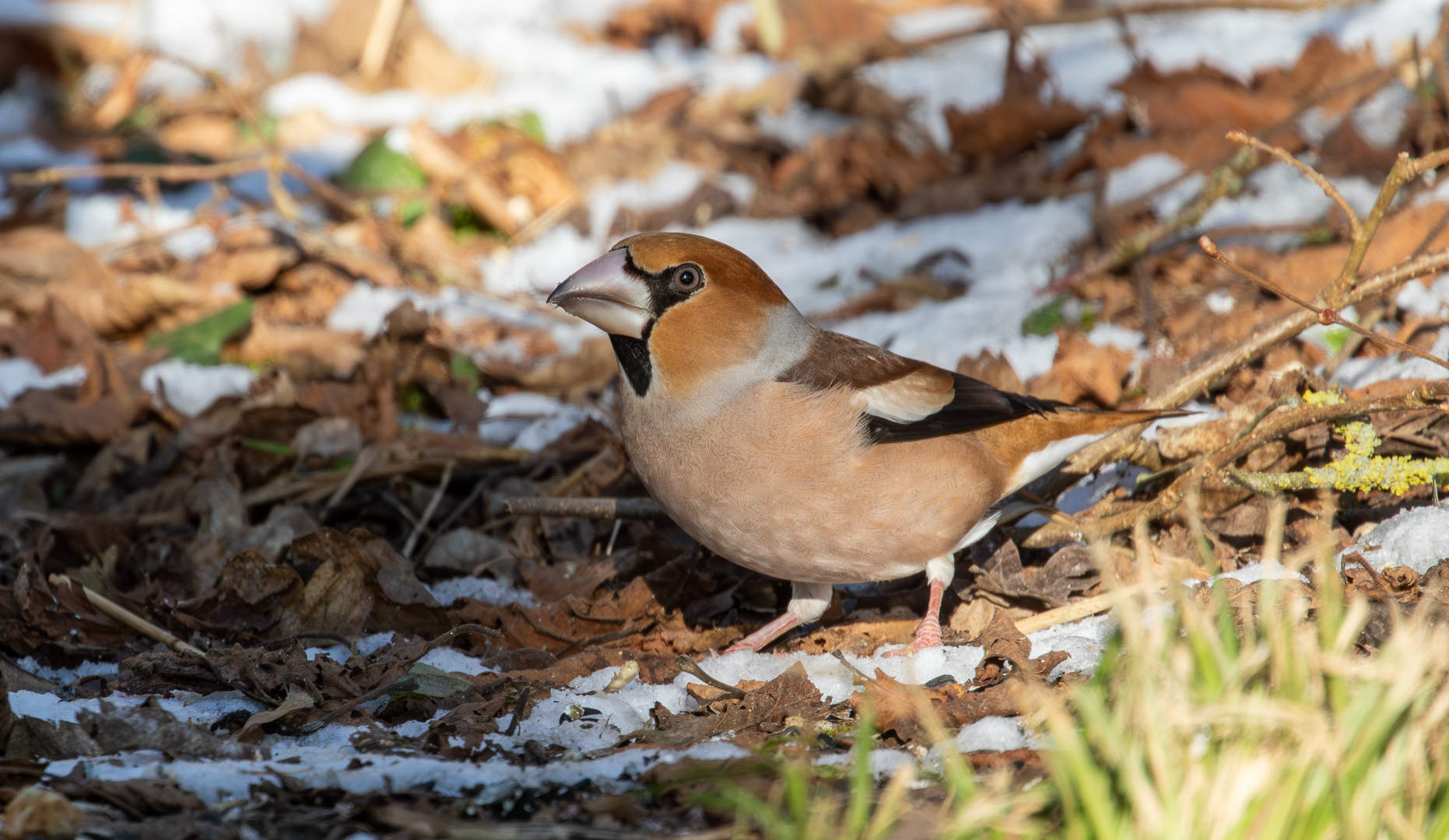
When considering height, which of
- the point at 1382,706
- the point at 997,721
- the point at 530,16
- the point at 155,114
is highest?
the point at 530,16

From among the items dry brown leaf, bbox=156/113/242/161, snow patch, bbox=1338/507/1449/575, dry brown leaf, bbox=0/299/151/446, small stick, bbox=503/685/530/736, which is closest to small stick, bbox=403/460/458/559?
small stick, bbox=503/685/530/736

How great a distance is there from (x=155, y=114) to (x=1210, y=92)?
6672 mm

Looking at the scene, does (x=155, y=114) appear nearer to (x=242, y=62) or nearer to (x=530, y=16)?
(x=242, y=62)

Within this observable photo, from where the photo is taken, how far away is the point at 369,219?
21.8 feet

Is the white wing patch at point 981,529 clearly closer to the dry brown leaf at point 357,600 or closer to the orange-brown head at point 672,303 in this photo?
the orange-brown head at point 672,303

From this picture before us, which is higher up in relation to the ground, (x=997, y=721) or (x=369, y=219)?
(x=369, y=219)

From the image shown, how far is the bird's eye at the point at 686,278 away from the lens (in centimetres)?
347

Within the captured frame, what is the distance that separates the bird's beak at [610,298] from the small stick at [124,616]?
4.68 feet

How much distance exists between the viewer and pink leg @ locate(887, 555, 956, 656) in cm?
343

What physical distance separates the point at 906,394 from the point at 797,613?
765 mm

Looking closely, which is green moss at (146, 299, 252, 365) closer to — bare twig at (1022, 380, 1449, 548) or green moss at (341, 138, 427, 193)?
green moss at (341, 138, 427, 193)

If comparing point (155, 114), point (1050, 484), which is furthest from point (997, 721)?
point (155, 114)

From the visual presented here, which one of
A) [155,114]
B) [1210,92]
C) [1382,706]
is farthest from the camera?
[155,114]

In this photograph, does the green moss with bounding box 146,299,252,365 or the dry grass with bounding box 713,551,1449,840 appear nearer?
the dry grass with bounding box 713,551,1449,840
